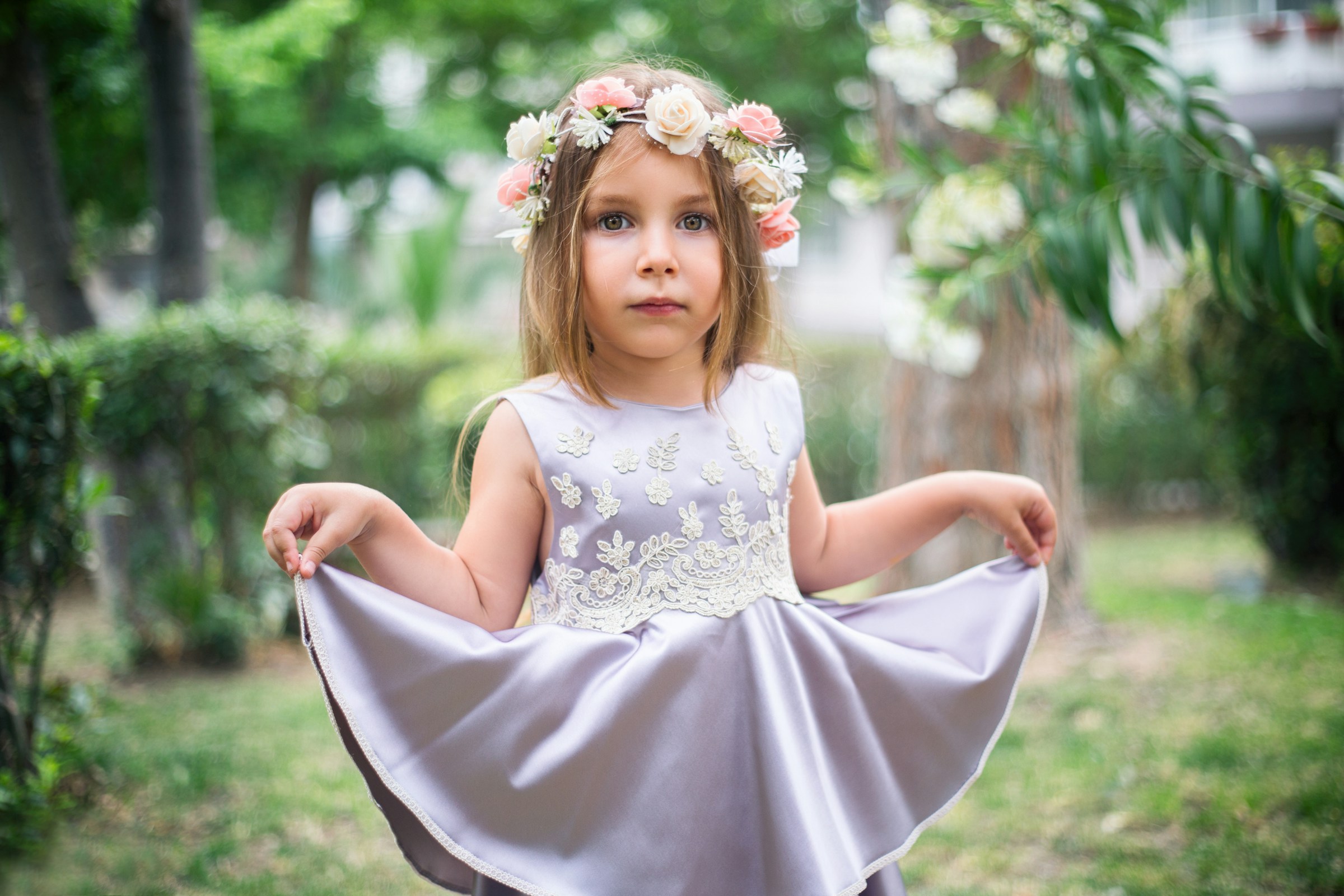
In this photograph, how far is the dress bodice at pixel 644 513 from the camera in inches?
63.2

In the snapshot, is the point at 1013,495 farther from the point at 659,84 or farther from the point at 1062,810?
the point at 1062,810

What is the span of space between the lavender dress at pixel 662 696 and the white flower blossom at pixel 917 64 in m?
1.77

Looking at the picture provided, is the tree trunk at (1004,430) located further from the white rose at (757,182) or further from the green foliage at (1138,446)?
the green foliage at (1138,446)

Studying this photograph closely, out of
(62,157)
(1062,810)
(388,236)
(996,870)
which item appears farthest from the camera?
(388,236)

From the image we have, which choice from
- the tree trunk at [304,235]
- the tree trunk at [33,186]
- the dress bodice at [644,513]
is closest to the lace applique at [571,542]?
the dress bodice at [644,513]

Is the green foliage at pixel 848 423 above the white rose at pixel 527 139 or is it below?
below

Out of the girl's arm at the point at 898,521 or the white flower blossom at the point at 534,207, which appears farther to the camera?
the girl's arm at the point at 898,521

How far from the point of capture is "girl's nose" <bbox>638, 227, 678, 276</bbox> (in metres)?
1.55

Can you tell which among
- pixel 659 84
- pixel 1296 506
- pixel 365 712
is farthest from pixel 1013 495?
pixel 1296 506

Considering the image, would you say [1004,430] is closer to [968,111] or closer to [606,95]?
[968,111]

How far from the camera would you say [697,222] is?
165 cm

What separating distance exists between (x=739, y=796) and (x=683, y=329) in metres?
0.72

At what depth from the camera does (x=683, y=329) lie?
5.32 ft

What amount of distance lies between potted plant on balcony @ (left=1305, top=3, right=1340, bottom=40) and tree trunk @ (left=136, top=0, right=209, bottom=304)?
1221 cm
